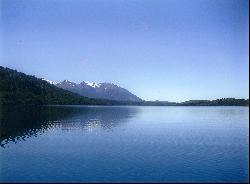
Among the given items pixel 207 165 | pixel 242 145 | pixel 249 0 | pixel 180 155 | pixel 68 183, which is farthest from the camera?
pixel 242 145

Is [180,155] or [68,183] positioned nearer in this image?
[68,183]

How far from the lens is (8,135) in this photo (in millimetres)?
71250

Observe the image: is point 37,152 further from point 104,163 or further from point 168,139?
point 168,139

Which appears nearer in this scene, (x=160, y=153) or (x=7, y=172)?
(x=7, y=172)

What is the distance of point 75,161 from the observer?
46188 millimetres

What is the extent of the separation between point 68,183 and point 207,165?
19836 millimetres

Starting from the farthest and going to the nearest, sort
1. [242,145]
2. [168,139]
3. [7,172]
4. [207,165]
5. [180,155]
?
[168,139] → [242,145] → [180,155] → [207,165] → [7,172]

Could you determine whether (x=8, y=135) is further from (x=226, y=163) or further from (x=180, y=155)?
(x=226, y=163)

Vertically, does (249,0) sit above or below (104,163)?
above

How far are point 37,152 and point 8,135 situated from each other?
21900 millimetres

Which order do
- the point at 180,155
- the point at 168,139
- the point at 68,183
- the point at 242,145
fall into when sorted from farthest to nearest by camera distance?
the point at 168,139
the point at 242,145
the point at 180,155
the point at 68,183

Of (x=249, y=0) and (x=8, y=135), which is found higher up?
(x=249, y=0)

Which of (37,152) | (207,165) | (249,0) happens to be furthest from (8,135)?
(249,0)

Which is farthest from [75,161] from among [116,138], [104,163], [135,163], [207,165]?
[116,138]
